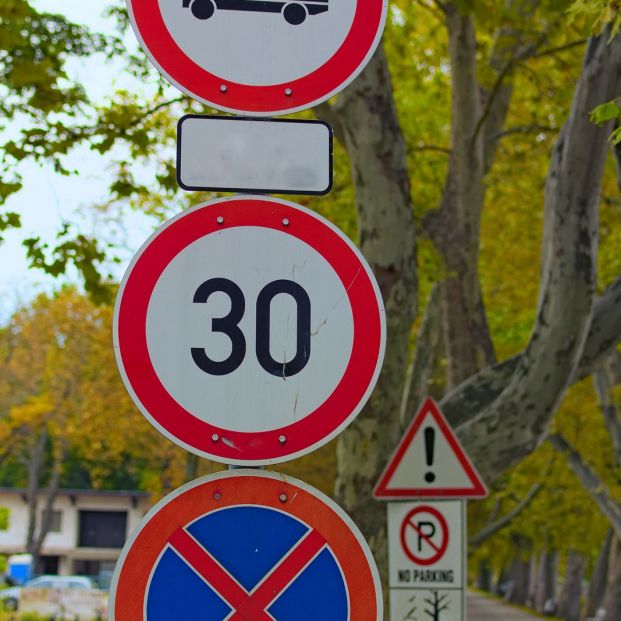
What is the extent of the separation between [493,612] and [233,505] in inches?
1860

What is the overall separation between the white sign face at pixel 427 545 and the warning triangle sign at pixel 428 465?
0.29 feet

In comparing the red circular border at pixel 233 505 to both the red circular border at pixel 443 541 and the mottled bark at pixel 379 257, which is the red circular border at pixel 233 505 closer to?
the red circular border at pixel 443 541

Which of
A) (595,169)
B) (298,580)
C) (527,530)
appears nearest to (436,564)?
(595,169)

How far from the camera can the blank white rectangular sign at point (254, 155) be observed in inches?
125

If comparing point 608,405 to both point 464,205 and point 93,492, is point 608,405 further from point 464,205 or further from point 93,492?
point 93,492

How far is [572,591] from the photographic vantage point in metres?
41.1

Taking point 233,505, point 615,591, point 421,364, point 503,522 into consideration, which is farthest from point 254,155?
point 615,591

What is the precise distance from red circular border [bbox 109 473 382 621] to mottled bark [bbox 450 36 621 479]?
572 centimetres

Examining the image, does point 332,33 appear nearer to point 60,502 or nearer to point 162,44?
point 162,44

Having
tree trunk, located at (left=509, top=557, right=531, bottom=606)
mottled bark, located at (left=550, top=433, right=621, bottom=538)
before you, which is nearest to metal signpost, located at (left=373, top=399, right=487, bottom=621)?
mottled bark, located at (left=550, top=433, right=621, bottom=538)

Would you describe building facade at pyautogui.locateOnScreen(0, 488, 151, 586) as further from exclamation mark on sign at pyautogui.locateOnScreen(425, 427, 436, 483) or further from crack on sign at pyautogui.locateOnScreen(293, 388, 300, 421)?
crack on sign at pyautogui.locateOnScreen(293, 388, 300, 421)

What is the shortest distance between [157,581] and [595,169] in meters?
6.35

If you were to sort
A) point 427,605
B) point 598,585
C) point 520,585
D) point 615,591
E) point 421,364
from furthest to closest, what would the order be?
point 520,585 → point 598,585 → point 615,591 → point 421,364 → point 427,605

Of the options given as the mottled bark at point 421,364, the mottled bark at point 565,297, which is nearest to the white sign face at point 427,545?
the mottled bark at point 565,297
